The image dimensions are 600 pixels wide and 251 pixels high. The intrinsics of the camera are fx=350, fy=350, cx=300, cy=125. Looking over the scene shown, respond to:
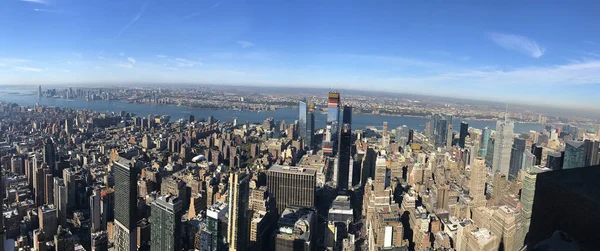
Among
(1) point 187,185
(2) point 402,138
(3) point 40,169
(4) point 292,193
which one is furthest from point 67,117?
(2) point 402,138

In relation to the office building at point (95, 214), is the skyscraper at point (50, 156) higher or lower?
higher

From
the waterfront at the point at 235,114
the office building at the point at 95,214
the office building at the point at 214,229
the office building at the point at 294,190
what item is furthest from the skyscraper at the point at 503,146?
the office building at the point at 95,214

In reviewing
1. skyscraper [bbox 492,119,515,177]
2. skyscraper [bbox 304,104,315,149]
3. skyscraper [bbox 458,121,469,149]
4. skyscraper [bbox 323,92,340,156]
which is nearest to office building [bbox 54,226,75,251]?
skyscraper [bbox 323,92,340,156]

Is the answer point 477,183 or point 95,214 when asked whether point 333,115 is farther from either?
point 95,214

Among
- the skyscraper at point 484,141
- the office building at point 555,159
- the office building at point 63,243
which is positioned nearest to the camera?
the office building at point 63,243

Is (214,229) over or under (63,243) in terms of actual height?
over

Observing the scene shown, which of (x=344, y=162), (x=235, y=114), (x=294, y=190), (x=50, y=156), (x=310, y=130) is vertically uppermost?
(x=235, y=114)

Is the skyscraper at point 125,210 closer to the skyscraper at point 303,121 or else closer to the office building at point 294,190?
the office building at point 294,190

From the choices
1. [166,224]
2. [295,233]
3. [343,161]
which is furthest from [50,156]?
[343,161]
